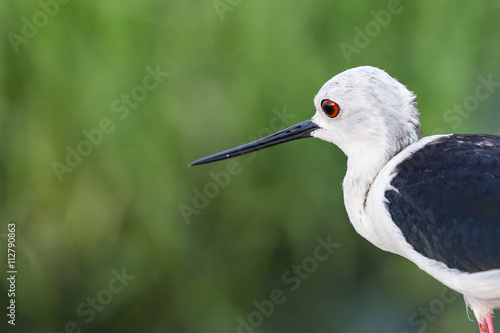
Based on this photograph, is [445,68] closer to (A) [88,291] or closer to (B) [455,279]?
(B) [455,279]

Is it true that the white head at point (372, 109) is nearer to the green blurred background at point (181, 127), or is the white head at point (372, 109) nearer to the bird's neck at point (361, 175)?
the bird's neck at point (361, 175)

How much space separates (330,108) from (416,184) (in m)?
0.33

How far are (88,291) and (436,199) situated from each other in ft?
4.96

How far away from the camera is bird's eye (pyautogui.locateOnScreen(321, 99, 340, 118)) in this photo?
2191mm

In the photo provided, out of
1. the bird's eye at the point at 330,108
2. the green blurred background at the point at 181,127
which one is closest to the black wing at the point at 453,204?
the bird's eye at the point at 330,108

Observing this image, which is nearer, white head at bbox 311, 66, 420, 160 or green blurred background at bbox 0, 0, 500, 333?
white head at bbox 311, 66, 420, 160

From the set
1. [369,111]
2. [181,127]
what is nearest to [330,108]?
[369,111]

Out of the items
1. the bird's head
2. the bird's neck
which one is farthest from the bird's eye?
the bird's neck

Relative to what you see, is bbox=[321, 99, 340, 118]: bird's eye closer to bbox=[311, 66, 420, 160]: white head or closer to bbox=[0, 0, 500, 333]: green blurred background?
bbox=[311, 66, 420, 160]: white head

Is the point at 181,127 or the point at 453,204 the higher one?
the point at 181,127

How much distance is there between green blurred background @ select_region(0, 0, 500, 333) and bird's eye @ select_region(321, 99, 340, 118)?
2.17 feet

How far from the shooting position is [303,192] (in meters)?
2.96

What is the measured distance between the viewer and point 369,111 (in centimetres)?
213

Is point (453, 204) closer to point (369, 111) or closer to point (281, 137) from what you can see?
point (369, 111)
